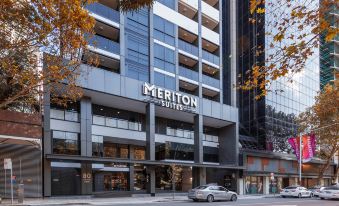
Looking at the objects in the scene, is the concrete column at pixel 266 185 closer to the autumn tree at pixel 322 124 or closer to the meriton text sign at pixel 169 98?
the autumn tree at pixel 322 124

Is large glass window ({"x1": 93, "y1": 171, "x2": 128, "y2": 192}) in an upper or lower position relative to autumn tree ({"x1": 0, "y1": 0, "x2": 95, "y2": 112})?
lower

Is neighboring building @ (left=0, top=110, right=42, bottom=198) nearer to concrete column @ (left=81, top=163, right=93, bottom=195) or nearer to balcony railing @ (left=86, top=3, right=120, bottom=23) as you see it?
concrete column @ (left=81, top=163, right=93, bottom=195)

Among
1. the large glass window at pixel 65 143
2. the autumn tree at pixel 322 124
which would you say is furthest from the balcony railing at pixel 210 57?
the large glass window at pixel 65 143

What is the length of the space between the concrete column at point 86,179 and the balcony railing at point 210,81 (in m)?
19.1

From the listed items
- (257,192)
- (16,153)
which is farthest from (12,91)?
(257,192)

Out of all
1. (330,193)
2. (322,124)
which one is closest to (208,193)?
(330,193)

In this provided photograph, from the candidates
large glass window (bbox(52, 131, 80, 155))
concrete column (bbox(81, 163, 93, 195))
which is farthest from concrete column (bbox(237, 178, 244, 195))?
large glass window (bbox(52, 131, 80, 155))

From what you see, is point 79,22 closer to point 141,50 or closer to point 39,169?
point 39,169

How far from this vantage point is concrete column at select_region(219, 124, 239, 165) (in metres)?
49.8

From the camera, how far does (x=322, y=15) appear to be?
816 cm

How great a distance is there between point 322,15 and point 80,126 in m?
28.9

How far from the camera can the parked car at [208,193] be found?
32.1 meters

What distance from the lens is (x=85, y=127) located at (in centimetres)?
3494

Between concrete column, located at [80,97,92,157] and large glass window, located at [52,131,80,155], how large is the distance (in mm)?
873
